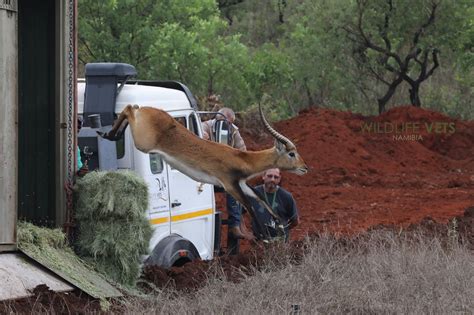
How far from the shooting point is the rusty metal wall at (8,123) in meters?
8.59

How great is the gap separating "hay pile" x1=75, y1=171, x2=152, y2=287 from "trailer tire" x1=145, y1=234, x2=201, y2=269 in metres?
0.70

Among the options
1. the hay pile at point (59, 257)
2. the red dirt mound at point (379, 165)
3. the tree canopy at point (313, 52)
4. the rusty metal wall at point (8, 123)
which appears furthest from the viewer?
the tree canopy at point (313, 52)

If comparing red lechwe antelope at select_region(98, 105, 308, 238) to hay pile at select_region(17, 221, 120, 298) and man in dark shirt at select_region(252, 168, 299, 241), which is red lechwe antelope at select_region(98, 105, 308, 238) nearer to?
hay pile at select_region(17, 221, 120, 298)

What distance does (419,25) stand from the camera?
28734 millimetres

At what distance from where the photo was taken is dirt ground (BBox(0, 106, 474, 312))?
18.9 meters

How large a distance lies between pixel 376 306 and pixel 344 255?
2.05 meters

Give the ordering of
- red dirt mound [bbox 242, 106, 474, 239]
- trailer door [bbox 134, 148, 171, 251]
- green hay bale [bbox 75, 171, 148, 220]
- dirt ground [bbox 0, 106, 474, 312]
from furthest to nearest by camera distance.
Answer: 1. red dirt mound [bbox 242, 106, 474, 239]
2. dirt ground [bbox 0, 106, 474, 312]
3. trailer door [bbox 134, 148, 171, 251]
4. green hay bale [bbox 75, 171, 148, 220]

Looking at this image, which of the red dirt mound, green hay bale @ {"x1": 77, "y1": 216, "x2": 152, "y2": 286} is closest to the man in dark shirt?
green hay bale @ {"x1": 77, "y1": 216, "x2": 152, "y2": 286}

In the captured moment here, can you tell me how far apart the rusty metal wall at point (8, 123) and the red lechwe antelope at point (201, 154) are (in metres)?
1.31

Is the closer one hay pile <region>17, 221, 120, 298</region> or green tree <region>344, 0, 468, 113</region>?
hay pile <region>17, 221, 120, 298</region>

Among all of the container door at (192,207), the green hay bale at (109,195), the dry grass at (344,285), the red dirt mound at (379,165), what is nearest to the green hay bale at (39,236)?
the green hay bale at (109,195)

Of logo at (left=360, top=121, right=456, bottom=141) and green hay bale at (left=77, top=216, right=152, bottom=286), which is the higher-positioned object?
logo at (left=360, top=121, right=456, bottom=141)

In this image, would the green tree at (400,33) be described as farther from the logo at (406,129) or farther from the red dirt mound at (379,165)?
the logo at (406,129)

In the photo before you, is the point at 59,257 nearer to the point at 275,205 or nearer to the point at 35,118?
the point at 35,118
